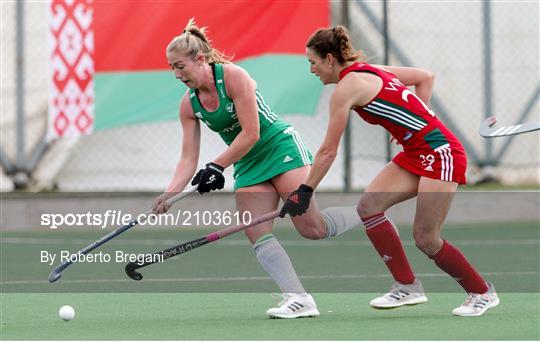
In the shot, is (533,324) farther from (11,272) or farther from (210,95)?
(11,272)

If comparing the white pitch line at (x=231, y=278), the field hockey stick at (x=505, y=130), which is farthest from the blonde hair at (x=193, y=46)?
the white pitch line at (x=231, y=278)

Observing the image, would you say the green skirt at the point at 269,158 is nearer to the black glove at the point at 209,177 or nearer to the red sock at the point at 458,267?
the black glove at the point at 209,177

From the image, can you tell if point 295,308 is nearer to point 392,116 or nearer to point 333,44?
point 392,116

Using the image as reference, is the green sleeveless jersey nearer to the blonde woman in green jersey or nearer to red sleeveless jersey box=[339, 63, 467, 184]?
the blonde woman in green jersey

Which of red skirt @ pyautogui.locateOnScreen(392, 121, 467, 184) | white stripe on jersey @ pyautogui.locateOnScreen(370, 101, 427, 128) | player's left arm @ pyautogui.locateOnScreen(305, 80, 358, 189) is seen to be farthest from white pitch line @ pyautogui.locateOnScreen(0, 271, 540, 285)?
player's left arm @ pyautogui.locateOnScreen(305, 80, 358, 189)

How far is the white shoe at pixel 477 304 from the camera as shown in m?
6.47

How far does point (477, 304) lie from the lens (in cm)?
651

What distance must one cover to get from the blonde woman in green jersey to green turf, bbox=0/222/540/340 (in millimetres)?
306

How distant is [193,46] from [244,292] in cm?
178

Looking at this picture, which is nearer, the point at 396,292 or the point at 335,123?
the point at 335,123

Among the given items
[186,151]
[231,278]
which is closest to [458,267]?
[186,151]

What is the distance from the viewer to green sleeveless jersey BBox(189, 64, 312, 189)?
6672mm

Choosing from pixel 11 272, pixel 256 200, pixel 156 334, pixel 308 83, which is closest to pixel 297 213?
pixel 256 200

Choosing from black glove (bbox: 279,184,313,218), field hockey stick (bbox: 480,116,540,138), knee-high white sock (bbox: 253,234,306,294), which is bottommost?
knee-high white sock (bbox: 253,234,306,294)
